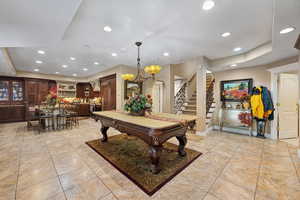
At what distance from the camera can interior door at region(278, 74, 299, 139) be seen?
12.6ft

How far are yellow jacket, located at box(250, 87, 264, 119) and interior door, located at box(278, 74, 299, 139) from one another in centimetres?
52

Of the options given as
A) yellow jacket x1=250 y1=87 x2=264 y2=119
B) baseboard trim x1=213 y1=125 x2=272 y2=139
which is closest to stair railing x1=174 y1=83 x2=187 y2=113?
baseboard trim x1=213 y1=125 x2=272 y2=139

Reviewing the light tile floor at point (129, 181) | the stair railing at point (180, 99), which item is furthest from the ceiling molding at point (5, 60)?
the stair railing at point (180, 99)

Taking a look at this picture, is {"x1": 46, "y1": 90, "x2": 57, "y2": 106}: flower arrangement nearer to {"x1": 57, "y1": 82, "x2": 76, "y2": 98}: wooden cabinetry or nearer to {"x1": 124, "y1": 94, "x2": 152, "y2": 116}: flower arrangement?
{"x1": 124, "y1": 94, "x2": 152, "y2": 116}: flower arrangement

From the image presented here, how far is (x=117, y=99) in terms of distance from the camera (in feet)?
17.8

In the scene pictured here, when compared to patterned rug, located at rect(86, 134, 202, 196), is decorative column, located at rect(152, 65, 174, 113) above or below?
above

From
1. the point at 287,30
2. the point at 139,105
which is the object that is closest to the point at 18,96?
the point at 139,105

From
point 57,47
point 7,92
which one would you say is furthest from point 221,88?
point 7,92

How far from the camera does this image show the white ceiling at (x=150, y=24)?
1649mm

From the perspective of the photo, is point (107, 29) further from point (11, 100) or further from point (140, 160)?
point (11, 100)

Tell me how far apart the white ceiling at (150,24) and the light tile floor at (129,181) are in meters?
2.45

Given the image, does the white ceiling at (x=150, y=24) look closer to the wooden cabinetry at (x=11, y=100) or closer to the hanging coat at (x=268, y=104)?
the hanging coat at (x=268, y=104)

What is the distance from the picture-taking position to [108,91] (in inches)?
247

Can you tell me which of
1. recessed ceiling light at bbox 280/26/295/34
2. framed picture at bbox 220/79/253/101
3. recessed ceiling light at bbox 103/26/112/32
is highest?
recessed ceiling light at bbox 103/26/112/32
